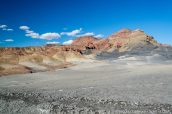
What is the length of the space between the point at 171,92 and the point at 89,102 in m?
5.81

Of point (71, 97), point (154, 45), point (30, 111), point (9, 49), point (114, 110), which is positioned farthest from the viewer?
point (154, 45)

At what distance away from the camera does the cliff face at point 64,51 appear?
8015 centimetres

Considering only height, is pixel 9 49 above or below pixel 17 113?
above

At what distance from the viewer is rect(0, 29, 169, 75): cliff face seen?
263 feet

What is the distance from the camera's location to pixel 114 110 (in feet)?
→ 45.8

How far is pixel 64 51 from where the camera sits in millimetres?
106688

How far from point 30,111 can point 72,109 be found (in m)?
2.11

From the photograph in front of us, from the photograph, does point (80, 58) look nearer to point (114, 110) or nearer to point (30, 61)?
point (30, 61)

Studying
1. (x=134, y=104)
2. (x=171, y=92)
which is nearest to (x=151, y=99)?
(x=134, y=104)

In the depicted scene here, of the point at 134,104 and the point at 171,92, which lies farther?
the point at 171,92

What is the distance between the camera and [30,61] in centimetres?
8194

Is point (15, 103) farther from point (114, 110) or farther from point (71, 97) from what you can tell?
point (114, 110)

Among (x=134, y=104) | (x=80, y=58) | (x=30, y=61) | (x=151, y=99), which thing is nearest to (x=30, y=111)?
(x=134, y=104)

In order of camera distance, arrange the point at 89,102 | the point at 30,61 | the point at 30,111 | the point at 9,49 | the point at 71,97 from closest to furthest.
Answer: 1. the point at 30,111
2. the point at 89,102
3. the point at 71,97
4. the point at 30,61
5. the point at 9,49
